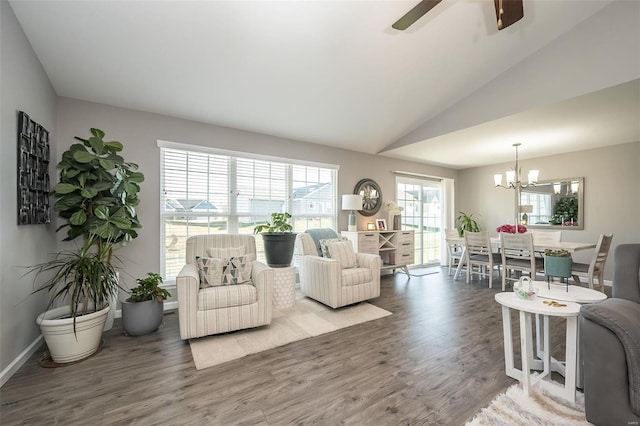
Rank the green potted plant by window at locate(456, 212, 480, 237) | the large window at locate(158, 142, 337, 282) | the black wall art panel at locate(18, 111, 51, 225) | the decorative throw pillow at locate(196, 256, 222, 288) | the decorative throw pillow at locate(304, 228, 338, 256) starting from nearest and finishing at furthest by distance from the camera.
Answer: the black wall art panel at locate(18, 111, 51, 225), the decorative throw pillow at locate(196, 256, 222, 288), the large window at locate(158, 142, 337, 282), the decorative throw pillow at locate(304, 228, 338, 256), the green potted plant by window at locate(456, 212, 480, 237)

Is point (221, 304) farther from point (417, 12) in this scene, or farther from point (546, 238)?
point (546, 238)

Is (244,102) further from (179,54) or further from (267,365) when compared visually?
(267,365)

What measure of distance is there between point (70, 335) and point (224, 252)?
1388 millimetres

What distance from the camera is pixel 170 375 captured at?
2.03m

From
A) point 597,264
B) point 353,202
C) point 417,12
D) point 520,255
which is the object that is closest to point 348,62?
point 417,12

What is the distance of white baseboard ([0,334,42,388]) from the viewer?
1908 mm

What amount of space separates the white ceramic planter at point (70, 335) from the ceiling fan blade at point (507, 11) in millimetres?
3640

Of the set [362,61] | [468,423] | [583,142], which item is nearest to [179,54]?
[362,61]

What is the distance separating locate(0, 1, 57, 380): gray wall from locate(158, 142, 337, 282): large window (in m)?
1.18

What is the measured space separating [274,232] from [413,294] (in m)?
2.23

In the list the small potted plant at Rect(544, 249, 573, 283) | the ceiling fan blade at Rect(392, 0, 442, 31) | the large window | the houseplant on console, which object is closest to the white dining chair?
the small potted plant at Rect(544, 249, 573, 283)

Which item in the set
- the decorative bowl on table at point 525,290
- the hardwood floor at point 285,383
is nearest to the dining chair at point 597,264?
the hardwood floor at point 285,383

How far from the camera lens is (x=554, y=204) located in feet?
17.2

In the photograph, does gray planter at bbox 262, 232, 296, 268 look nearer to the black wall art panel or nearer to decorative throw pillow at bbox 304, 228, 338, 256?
decorative throw pillow at bbox 304, 228, 338, 256
